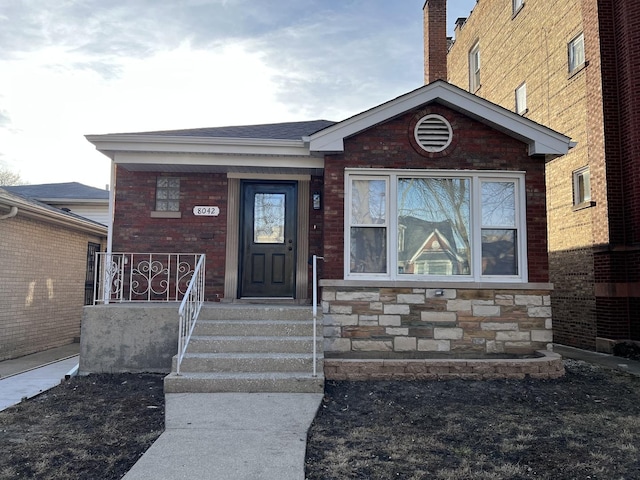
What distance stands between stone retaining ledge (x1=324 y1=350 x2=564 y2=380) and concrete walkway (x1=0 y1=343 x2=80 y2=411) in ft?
11.3

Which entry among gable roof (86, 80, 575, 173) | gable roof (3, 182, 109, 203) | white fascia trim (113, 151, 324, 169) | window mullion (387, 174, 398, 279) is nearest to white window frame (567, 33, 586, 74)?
gable roof (86, 80, 575, 173)

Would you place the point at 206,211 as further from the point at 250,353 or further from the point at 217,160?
the point at 250,353

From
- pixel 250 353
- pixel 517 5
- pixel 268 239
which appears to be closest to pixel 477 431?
pixel 250 353

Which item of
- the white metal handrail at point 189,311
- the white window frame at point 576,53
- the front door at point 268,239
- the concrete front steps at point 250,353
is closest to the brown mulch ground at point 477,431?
the concrete front steps at point 250,353

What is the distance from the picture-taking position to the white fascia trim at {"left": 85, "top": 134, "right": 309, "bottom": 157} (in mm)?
6348

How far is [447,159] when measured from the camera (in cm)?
615

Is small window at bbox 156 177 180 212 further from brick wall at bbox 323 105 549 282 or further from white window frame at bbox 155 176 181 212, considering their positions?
brick wall at bbox 323 105 549 282

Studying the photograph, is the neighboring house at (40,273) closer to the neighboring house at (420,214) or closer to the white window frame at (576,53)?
the neighboring house at (420,214)

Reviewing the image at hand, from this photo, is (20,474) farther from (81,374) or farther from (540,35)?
(540,35)

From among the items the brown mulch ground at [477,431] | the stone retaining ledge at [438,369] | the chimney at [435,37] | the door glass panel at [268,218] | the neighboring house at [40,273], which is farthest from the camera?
the chimney at [435,37]

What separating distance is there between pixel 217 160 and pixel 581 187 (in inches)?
296

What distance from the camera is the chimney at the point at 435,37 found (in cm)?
839

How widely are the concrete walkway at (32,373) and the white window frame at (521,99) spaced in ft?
38.7

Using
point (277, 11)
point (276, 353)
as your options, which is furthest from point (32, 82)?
point (276, 353)
